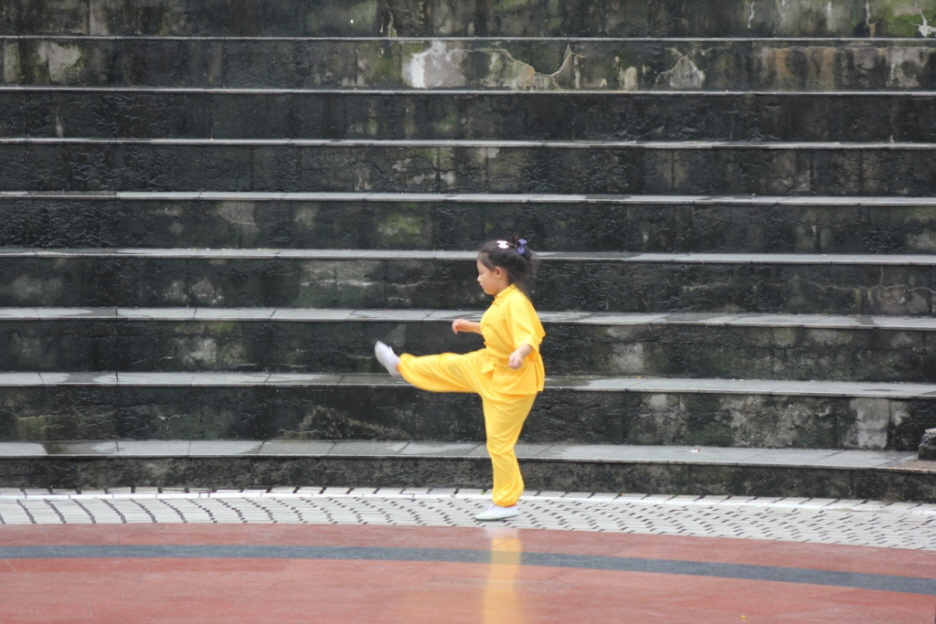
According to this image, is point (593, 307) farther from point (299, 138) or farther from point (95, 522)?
point (95, 522)

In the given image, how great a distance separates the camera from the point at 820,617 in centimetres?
667

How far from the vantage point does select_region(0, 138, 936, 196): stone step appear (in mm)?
12141

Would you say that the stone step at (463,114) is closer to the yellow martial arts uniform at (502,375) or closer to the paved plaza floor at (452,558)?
the paved plaza floor at (452,558)

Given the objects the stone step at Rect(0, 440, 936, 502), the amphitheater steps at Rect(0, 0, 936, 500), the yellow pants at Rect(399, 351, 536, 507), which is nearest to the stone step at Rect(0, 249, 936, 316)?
the amphitheater steps at Rect(0, 0, 936, 500)

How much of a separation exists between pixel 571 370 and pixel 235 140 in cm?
375

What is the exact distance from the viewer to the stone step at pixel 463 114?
1246 cm

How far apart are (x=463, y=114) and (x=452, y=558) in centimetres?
571

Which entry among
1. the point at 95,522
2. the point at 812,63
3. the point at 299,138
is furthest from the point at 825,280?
the point at 95,522

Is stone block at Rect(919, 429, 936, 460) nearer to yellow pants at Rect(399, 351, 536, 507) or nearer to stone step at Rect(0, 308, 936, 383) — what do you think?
stone step at Rect(0, 308, 936, 383)

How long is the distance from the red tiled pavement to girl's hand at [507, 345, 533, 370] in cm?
95

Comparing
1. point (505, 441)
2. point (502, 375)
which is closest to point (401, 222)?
point (502, 375)

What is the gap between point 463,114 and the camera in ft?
41.6

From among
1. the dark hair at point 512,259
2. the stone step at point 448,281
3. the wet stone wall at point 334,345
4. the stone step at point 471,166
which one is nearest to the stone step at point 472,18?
the stone step at point 471,166

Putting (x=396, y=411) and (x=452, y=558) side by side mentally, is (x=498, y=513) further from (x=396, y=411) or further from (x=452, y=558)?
(x=396, y=411)
